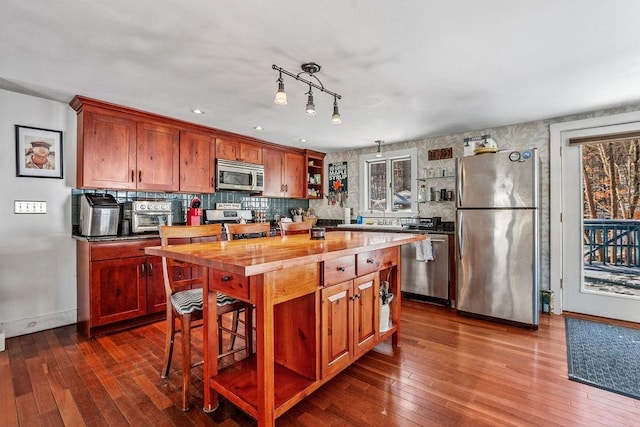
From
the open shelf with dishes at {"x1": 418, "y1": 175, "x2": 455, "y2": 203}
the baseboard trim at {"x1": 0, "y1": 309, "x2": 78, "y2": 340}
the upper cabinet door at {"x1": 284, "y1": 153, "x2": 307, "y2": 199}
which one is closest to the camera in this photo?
the baseboard trim at {"x1": 0, "y1": 309, "x2": 78, "y2": 340}

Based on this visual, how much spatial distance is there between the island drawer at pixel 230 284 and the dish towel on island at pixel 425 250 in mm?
2724

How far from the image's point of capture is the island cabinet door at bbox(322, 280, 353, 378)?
70.8 inches

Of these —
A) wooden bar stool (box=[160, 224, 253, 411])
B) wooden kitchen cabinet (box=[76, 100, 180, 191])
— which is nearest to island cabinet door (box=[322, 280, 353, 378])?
wooden bar stool (box=[160, 224, 253, 411])

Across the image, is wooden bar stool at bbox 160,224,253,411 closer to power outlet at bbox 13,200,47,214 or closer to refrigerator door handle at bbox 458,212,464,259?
power outlet at bbox 13,200,47,214

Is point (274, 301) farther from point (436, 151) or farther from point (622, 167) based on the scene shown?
point (622, 167)

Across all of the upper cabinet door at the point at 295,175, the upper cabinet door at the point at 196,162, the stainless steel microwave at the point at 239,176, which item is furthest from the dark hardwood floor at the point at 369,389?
the upper cabinet door at the point at 295,175

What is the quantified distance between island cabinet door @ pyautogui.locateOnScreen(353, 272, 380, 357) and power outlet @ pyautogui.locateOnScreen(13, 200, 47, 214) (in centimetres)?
306

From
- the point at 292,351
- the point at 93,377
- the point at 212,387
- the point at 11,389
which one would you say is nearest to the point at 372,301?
the point at 292,351

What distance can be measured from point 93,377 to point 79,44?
2.18 metres

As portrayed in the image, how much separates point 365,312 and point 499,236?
186 cm

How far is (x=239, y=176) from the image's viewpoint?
14.0 feet

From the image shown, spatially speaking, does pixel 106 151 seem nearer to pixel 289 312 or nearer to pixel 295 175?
pixel 289 312

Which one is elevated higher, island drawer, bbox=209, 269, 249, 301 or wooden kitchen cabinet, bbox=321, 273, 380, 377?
island drawer, bbox=209, 269, 249, 301

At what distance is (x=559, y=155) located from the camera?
11.2 ft
